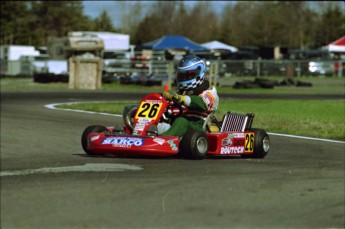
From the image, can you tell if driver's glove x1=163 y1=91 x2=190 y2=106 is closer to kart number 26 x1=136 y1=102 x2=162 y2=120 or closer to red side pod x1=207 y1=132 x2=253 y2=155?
kart number 26 x1=136 y1=102 x2=162 y2=120

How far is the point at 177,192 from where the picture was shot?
23.9 ft

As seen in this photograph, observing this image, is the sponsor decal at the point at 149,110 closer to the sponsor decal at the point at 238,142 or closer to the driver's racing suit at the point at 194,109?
the driver's racing suit at the point at 194,109

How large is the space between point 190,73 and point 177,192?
159cm

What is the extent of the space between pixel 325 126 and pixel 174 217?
16.6 feet

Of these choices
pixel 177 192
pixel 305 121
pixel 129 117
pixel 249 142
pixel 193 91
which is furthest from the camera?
pixel 305 121

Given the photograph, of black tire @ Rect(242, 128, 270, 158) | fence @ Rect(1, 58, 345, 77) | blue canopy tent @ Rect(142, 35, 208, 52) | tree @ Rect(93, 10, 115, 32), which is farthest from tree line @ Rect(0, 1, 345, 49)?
black tire @ Rect(242, 128, 270, 158)

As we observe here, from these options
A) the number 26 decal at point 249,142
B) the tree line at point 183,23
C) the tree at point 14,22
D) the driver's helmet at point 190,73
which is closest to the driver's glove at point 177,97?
the driver's helmet at point 190,73

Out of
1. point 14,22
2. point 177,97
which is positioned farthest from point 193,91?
point 14,22

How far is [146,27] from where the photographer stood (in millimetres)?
81812

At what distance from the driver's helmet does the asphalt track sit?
86 cm

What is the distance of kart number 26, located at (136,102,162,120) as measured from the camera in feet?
28.1

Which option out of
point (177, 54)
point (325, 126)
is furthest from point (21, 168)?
point (177, 54)

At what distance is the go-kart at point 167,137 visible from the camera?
847 centimetres

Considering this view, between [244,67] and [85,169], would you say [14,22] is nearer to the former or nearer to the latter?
[244,67]
